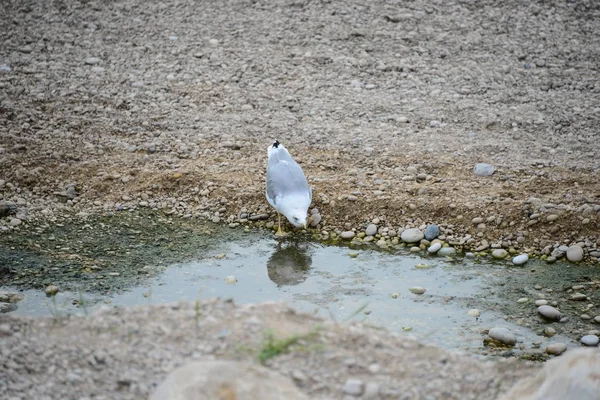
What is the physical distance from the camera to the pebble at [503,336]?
5406 mm

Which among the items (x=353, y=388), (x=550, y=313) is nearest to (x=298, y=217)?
(x=550, y=313)

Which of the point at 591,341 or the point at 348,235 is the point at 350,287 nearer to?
the point at 348,235

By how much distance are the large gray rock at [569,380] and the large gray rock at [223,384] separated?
1138 millimetres

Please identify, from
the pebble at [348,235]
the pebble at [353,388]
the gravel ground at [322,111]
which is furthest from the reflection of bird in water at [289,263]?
the pebble at [353,388]

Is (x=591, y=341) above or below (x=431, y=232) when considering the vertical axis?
below

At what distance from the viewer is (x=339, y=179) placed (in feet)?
24.6

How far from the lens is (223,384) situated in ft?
11.5

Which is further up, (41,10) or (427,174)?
(41,10)

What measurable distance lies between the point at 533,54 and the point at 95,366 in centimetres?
784

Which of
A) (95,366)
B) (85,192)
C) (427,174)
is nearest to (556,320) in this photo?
(427,174)

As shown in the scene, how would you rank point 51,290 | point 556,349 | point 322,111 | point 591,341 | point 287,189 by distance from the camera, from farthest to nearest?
point 322,111, point 287,189, point 51,290, point 591,341, point 556,349

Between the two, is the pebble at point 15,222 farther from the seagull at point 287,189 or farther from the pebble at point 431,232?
the pebble at point 431,232

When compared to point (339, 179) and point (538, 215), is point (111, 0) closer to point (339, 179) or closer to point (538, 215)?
point (339, 179)

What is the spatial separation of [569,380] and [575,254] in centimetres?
318
